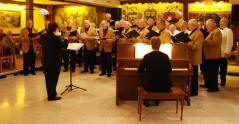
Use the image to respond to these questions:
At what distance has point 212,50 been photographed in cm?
570

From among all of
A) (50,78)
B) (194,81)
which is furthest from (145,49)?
(50,78)

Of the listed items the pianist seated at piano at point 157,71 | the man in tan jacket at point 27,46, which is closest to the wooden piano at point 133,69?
the pianist seated at piano at point 157,71

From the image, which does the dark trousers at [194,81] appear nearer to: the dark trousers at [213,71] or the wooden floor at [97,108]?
the wooden floor at [97,108]

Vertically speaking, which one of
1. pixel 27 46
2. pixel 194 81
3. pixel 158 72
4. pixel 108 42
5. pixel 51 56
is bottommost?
pixel 194 81

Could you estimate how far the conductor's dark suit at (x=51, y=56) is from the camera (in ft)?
15.9

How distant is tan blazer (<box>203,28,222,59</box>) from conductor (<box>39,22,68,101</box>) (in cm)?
319

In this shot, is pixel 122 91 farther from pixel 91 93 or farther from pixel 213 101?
pixel 213 101

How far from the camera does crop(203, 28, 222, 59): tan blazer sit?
18.2 ft

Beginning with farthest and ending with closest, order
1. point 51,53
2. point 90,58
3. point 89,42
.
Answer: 1. point 90,58
2. point 89,42
3. point 51,53

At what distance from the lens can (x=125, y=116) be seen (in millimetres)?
4234

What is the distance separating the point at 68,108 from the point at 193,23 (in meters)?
3.03

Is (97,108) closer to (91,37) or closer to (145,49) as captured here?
(145,49)

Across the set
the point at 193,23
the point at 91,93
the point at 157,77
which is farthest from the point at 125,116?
the point at 193,23

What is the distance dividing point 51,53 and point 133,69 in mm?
1692
